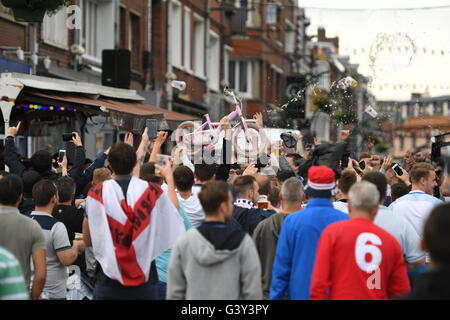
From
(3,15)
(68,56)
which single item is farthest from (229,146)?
(68,56)

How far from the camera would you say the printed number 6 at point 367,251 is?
20.4ft

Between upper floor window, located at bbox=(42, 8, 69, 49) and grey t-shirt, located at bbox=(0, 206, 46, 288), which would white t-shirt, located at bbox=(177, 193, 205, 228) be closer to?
grey t-shirt, located at bbox=(0, 206, 46, 288)

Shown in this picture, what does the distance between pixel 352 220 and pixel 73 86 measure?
30.9ft

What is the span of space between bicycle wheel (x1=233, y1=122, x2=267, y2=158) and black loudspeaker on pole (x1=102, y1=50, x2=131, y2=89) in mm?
7034

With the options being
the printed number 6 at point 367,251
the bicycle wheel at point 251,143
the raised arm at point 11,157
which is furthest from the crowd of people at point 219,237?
the bicycle wheel at point 251,143

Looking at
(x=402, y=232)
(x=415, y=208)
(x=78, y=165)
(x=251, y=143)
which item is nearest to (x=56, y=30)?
(x=251, y=143)

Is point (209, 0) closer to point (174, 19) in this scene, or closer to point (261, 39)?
point (174, 19)

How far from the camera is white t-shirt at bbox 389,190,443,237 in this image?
28.2 feet

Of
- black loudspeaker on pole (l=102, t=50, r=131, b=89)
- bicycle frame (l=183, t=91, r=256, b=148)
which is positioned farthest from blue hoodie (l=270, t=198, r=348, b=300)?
black loudspeaker on pole (l=102, t=50, r=131, b=89)

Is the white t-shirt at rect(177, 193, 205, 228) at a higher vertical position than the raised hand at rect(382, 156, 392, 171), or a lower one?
lower

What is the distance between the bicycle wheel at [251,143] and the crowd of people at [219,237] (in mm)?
3269

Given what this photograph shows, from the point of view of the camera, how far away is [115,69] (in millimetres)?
20719

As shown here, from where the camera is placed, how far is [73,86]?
49.7ft
